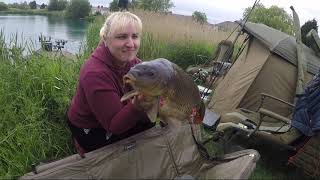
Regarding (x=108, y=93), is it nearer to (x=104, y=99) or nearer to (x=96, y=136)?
(x=104, y=99)

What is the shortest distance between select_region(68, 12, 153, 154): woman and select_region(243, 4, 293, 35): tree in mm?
18776

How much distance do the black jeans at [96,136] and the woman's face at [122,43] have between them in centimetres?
40

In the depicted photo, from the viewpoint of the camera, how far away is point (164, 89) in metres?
1.91

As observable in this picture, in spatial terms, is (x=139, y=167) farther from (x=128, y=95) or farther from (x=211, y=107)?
(x=211, y=107)

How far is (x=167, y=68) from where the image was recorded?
1953mm

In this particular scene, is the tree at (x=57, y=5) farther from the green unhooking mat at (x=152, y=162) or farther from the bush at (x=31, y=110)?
the green unhooking mat at (x=152, y=162)

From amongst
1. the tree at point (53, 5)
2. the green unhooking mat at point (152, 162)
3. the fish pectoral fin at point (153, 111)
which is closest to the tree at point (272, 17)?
the tree at point (53, 5)

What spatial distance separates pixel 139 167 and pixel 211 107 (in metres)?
3.55

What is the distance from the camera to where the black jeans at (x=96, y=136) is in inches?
96.4

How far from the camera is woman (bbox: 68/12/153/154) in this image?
2174 millimetres

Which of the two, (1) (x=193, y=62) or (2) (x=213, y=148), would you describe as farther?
(1) (x=193, y=62)

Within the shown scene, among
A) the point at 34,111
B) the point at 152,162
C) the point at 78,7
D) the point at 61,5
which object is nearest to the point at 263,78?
the point at 34,111

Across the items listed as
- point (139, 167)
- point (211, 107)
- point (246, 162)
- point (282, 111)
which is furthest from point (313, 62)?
point (139, 167)

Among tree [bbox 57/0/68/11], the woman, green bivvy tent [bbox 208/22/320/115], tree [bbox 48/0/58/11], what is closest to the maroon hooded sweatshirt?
the woman
